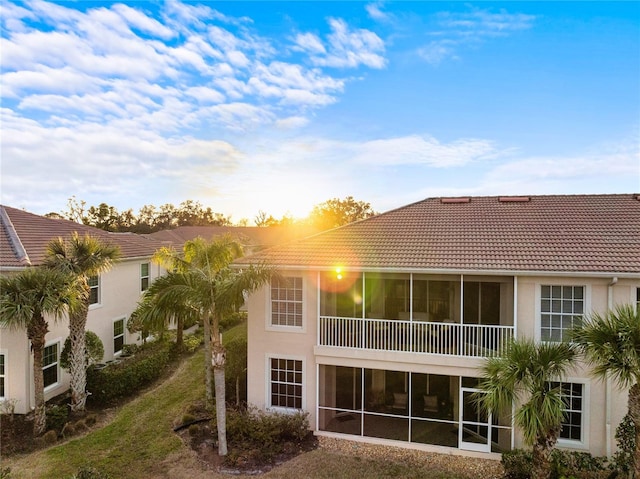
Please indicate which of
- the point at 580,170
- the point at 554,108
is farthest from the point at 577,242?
the point at 580,170

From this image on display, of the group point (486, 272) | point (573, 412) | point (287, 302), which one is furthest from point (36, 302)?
point (573, 412)

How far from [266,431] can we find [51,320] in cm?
1051

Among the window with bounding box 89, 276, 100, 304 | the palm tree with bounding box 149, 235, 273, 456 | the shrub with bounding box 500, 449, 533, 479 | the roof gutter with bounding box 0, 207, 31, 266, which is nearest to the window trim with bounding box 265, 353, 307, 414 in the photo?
the palm tree with bounding box 149, 235, 273, 456

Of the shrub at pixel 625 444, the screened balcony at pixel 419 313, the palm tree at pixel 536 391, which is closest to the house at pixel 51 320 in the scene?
the screened balcony at pixel 419 313

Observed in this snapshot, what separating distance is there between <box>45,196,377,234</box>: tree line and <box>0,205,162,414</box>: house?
3469cm

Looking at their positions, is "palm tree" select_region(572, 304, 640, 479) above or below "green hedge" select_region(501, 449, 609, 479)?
above

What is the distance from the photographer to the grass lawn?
10641mm

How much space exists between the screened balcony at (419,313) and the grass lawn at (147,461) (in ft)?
11.7

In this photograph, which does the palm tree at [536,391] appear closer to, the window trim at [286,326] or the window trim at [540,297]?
the window trim at [540,297]

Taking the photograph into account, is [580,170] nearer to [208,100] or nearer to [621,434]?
[621,434]

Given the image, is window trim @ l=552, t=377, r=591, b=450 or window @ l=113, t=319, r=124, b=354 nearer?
window trim @ l=552, t=377, r=591, b=450

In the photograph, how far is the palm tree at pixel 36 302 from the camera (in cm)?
1217

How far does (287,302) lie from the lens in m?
13.8

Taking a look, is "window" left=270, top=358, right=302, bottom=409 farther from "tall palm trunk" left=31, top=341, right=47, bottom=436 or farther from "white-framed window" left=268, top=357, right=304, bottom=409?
"tall palm trunk" left=31, top=341, right=47, bottom=436
